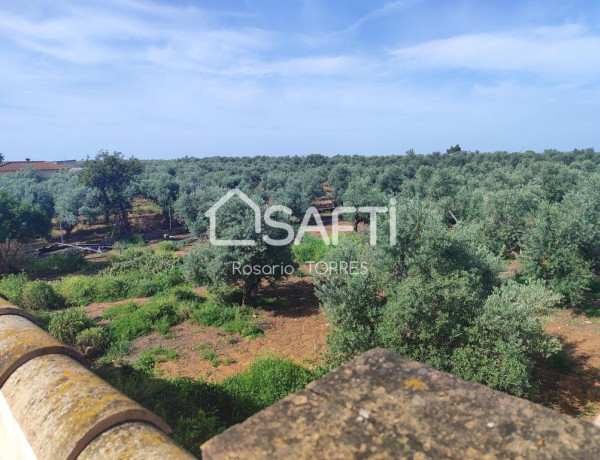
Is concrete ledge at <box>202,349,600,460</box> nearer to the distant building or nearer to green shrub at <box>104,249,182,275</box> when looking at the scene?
green shrub at <box>104,249,182,275</box>

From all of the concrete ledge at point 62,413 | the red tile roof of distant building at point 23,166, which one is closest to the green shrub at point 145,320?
the concrete ledge at point 62,413

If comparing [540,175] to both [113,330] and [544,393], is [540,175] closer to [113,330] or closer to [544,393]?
[544,393]

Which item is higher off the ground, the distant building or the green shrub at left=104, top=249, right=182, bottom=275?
the distant building

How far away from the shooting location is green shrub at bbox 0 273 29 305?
13.9 meters

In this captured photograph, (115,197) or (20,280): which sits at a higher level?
(115,197)

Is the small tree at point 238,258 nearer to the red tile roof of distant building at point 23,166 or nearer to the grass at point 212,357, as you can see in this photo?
the grass at point 212,357

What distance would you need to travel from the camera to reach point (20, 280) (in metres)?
16.0

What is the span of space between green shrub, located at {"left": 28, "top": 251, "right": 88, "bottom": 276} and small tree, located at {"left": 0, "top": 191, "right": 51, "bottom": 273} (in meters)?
0.90

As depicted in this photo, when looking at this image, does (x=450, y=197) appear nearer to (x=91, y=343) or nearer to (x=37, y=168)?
(x=91, y=343)

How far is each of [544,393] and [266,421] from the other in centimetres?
937

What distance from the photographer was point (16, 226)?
22172 millimetres

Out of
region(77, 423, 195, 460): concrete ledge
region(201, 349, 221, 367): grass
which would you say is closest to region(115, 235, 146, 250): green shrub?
region(201, 349, 221, 367): grass

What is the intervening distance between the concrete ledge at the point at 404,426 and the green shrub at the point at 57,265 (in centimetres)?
2115

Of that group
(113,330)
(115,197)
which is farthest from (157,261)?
(115,197)
